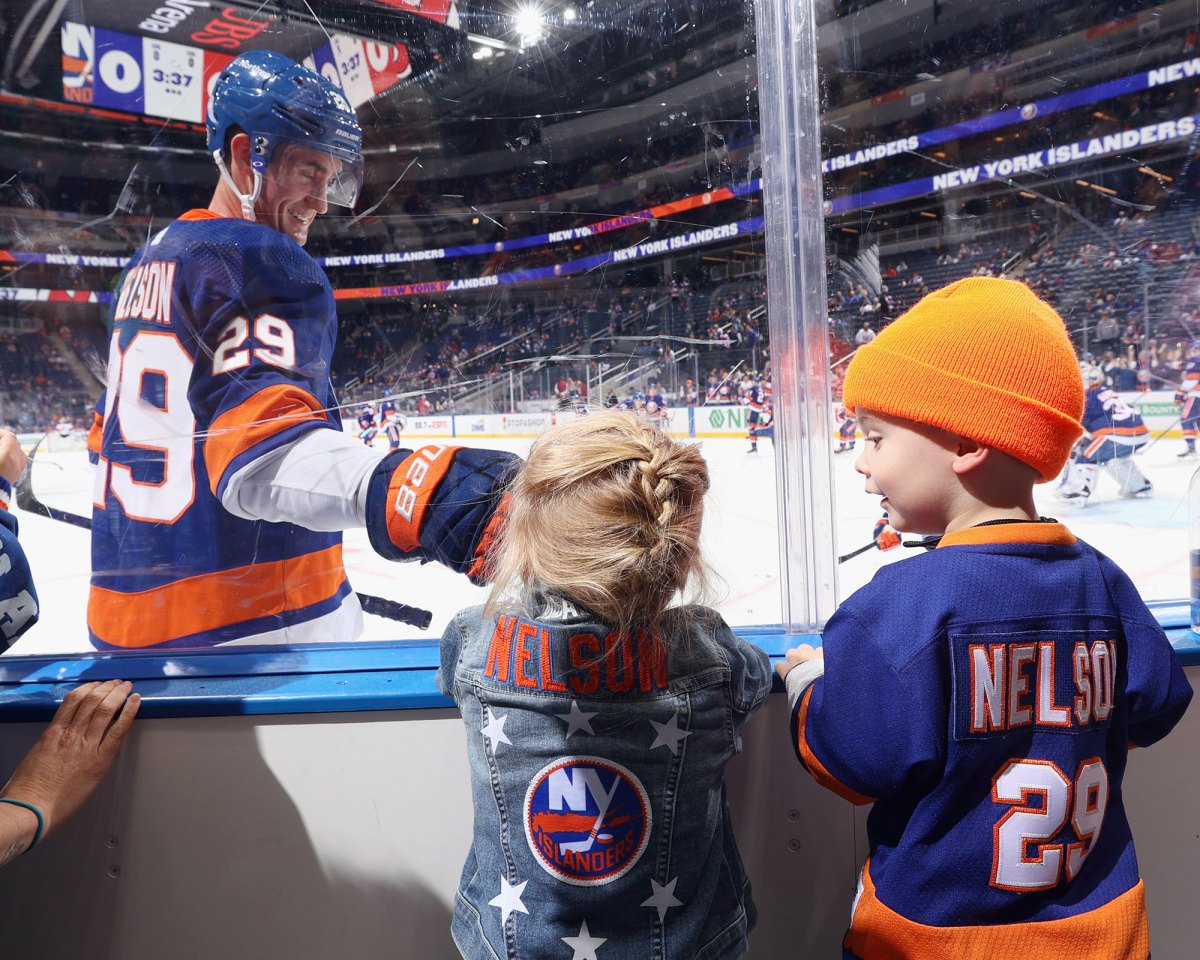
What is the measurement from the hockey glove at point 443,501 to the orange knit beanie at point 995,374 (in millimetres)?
505

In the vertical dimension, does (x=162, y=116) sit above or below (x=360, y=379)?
above

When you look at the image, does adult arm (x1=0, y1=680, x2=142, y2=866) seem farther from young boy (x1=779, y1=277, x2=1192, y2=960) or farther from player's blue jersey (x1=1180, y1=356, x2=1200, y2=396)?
player's blue jersey (x1=1180, y1=356, x2=1200, y2=396)

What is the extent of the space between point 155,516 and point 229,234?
40cm

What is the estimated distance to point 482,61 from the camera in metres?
1.03

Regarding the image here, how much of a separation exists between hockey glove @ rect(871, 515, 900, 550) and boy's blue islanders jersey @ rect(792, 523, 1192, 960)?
50 cm

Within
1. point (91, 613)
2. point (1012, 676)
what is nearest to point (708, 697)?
point (1012, 676)

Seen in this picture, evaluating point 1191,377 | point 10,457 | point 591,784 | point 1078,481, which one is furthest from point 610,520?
point 1191,377

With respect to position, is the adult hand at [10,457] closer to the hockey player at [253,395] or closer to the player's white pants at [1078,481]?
the hockey player at [253,395]

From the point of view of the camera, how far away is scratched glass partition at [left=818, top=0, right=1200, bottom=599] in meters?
1.11

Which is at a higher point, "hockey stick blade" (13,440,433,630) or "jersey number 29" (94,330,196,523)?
"jersey number 29" (94,330,196,523)

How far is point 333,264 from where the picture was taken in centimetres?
105

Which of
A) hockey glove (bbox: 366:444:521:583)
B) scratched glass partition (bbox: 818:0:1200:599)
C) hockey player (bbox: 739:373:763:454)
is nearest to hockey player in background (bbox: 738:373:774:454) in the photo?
hockey player (bbox: 739:373:763:454)

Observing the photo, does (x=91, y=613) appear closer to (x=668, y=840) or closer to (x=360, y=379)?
(x=360, y=379)

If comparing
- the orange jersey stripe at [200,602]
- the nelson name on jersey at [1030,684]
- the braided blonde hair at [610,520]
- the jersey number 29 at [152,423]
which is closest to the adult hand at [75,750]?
the orange jersey stripe at [200,602]
